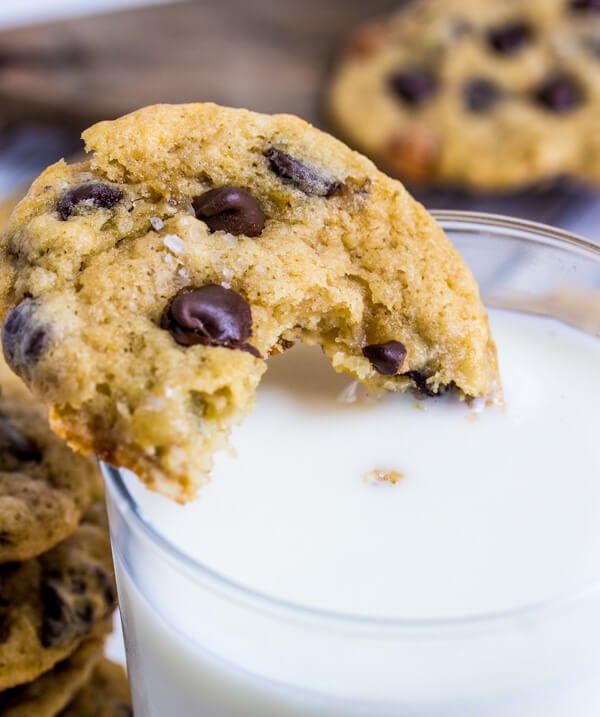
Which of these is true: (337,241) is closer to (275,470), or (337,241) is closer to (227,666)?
(275,470)

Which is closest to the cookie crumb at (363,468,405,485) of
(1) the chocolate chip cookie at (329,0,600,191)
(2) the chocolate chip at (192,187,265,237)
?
(2) the chocolate chip at (192,187,265,237)

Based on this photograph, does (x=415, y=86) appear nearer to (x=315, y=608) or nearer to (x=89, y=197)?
(x=89, y=197)

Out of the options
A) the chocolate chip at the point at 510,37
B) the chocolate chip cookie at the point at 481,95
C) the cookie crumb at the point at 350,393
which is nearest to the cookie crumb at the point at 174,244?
the cookie crumb at the point at 350,393

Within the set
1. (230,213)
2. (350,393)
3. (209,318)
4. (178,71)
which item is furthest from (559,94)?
(209,318)

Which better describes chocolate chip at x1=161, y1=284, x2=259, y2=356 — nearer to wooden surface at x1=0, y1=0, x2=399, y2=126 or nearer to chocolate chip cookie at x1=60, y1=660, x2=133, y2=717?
chocolate chip cookie at x1=60, y1=660, x2=133, y2=717

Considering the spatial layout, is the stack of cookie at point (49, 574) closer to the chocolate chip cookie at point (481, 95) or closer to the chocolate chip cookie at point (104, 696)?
the chocolate chip cookie at point (104, 696)
